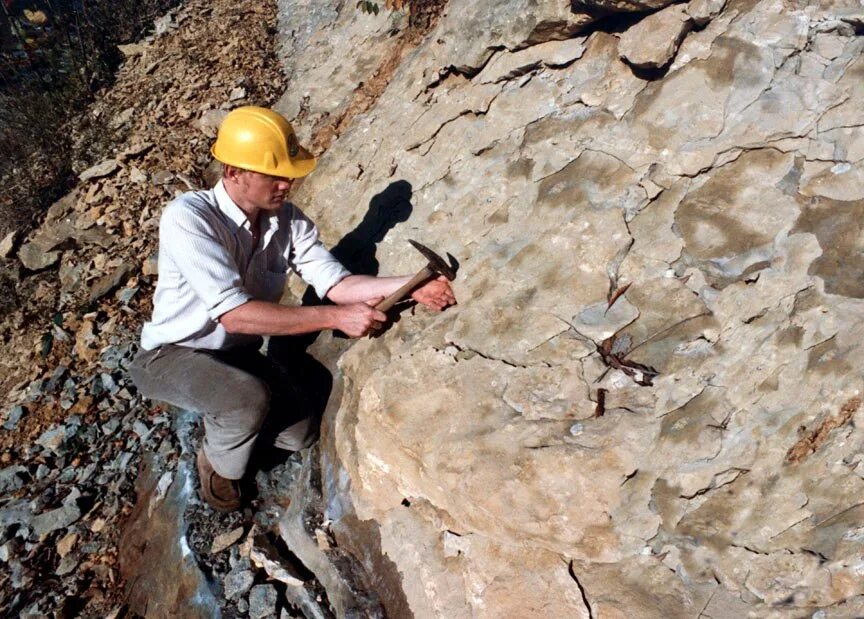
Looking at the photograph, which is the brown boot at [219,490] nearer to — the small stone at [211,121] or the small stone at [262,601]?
the small stone at [262,601]

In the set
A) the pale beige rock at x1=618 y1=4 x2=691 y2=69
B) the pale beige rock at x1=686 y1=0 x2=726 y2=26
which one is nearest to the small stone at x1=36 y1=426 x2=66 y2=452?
the pale beige rock at x1=618 y1=4 x2=691 y2=69

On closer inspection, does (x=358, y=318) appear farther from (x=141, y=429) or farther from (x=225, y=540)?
(x=141, y=429)

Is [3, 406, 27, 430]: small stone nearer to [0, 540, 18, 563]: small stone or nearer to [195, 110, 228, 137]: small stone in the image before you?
[0, 540, 18, 563]: small stone

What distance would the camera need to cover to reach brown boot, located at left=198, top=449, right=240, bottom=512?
10.3ft

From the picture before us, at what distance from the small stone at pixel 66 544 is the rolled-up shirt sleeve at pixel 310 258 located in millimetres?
1768

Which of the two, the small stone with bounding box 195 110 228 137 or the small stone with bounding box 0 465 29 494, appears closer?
the small stone with bounding box 0 465 29 494

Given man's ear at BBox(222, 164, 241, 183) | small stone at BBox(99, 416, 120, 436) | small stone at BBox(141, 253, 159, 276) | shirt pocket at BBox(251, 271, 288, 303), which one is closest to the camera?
man's ear at BBox(222, 164, 241, 183)

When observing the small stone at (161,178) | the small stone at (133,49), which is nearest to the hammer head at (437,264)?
the small stone at (161,178)

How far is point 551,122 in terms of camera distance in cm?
295

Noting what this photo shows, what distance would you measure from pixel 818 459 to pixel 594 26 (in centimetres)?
204

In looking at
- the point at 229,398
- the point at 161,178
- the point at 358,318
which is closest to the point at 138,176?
the point at 161,178

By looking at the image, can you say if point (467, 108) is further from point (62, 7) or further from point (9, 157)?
point (62, 7)

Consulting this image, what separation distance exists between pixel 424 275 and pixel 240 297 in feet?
2.39

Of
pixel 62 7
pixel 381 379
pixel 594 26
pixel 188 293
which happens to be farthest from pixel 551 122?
pixel 62 7
